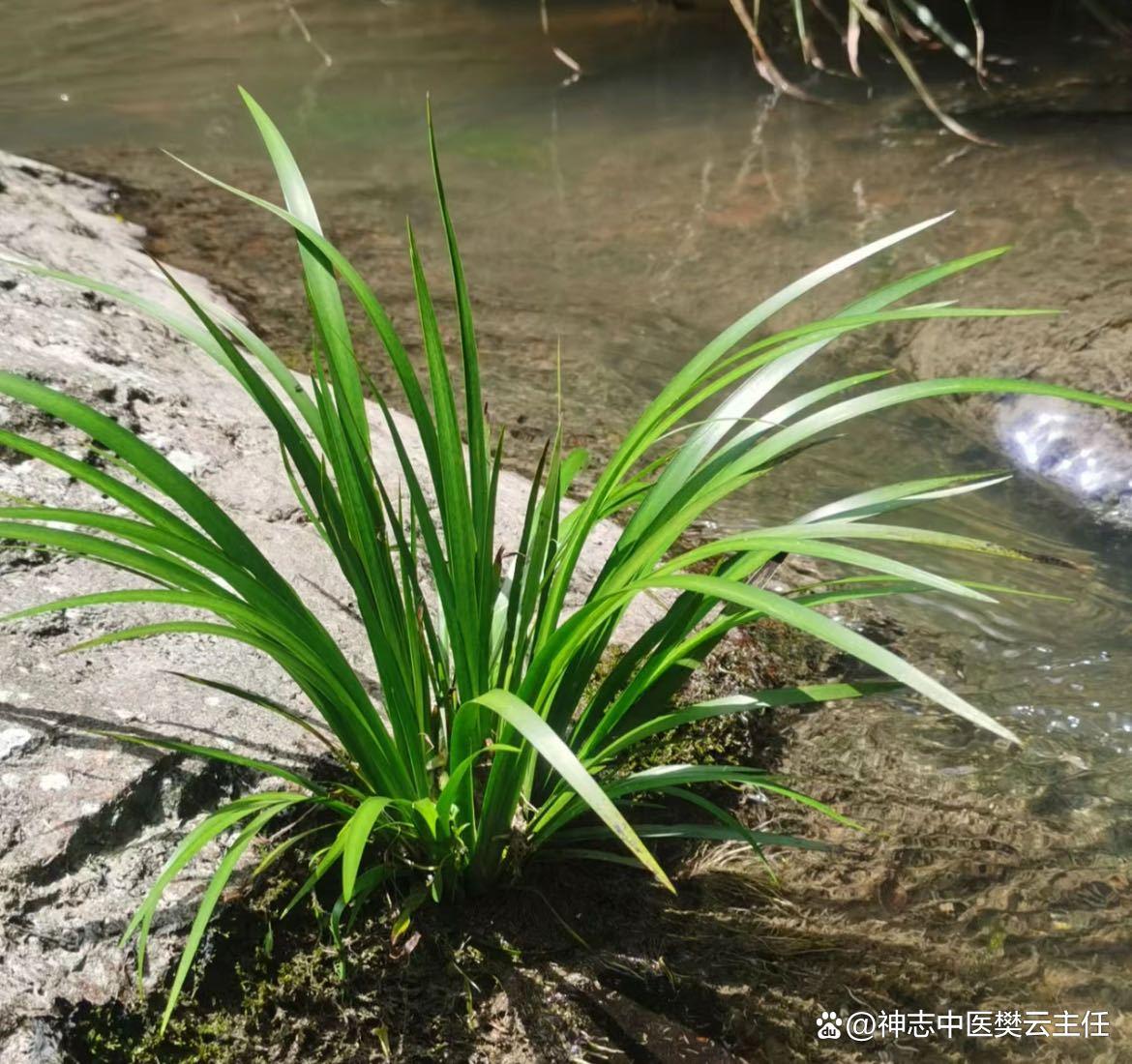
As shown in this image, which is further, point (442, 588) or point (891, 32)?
point (891, 32)

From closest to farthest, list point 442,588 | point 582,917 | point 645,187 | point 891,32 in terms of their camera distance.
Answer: point 442,588
point 582,917
point 891,32
point 645,187

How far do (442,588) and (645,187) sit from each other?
3871 mm

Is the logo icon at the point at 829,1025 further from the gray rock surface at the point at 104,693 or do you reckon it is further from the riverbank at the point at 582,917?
the gray rock surface at the point at 104,693

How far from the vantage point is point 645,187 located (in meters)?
5.09

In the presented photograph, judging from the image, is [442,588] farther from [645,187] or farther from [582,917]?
[645,187]

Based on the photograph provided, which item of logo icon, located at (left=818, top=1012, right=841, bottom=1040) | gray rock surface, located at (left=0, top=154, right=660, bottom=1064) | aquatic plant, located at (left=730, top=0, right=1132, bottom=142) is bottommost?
logo icon, located at (left=818, top=1012, right=841, bottom=1040)

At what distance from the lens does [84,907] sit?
57.8 inches

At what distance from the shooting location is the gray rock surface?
4.74 ft

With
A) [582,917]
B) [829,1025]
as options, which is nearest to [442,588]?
[582,917]

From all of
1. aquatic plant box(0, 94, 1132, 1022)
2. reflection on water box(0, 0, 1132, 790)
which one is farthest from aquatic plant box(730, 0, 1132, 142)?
aquatic plant box(0, 94, 1132, 1022)

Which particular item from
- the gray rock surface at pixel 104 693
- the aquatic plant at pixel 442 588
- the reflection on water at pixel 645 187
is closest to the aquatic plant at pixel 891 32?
the reflection on water at pixel 645 187

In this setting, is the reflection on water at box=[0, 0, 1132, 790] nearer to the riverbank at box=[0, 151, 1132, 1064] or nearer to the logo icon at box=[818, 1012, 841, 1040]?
the riverbank at box=[0, 151, 1132, 1064]

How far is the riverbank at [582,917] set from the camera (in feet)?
4.82

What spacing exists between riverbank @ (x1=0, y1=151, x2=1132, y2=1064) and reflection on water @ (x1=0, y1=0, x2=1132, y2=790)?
340 millimetres
